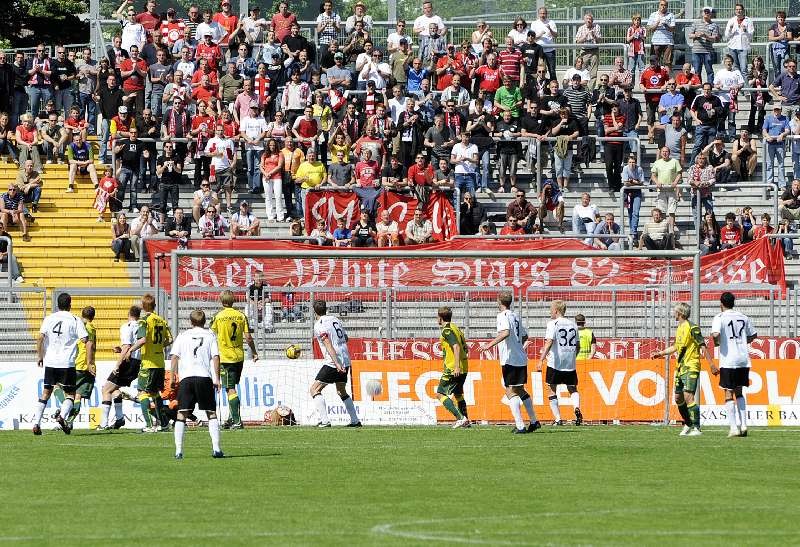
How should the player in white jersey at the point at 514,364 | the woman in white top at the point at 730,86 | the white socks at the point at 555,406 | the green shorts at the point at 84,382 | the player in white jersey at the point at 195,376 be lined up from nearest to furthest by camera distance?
the player in white jersey at the point at 195,376 < the player in white jersey at the point at 514,364 < the green shorts at the point at 84,382 < the white socks at the point at 555,406 < the woman in white top at the point at 730,86

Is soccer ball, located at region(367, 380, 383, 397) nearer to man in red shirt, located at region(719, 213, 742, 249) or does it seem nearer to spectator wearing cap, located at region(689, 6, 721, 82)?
man in red shirt, located at region(719, 213, 742, 249)

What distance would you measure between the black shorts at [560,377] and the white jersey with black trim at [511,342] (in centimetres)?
89

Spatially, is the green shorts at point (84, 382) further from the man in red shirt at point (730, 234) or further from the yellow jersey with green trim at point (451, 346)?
the man in red shirt at point (730, 234)

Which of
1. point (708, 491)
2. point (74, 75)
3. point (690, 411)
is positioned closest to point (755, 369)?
point (690, 411)

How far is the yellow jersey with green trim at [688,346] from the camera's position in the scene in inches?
853

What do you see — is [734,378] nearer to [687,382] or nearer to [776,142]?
[687,382]

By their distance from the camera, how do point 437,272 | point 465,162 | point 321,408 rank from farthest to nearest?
point 465,162 → point 437,272 → point 321,408

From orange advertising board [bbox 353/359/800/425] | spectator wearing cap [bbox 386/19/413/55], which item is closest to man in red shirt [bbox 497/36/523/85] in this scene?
spectator wearing cap [bbox 386/19/413/55]

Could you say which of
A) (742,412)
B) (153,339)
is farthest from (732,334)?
(153,339)

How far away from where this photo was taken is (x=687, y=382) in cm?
2162

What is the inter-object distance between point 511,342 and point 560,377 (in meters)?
1.23

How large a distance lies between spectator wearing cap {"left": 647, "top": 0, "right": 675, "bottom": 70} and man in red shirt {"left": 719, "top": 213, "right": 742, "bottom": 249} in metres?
7.04

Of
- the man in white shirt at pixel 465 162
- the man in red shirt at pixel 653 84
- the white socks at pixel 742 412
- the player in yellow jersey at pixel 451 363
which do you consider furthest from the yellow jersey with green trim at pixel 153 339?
the man in red shirt at pixel 653 84

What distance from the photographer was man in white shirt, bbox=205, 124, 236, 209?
3362 cm
